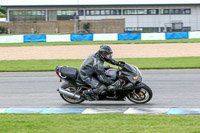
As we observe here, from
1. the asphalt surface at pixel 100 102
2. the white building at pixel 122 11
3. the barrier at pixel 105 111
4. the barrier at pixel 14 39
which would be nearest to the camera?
the barrier at pixel 105 111

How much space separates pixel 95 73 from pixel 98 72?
0.29 m

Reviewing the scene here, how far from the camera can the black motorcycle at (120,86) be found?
9.11m

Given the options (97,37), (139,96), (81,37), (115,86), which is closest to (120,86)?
(115,86)

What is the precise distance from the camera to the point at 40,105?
9.64 m

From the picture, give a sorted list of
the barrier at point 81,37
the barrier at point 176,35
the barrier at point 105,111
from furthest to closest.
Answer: the barrier at point 81,37 < the barrier at point 176,35 < the barrier at point 105,111

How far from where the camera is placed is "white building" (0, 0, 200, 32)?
59.3 m

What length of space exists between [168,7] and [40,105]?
53847 millimetres

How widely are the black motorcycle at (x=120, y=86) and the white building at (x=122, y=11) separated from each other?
4938 cm

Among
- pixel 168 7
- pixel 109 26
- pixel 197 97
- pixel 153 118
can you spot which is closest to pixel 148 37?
pixel 109 26

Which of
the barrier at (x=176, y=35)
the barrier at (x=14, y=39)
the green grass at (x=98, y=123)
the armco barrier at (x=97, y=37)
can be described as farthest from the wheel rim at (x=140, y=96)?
the barrier at (x=176, y=35)

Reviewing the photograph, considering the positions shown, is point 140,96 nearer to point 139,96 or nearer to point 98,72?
point 139,96

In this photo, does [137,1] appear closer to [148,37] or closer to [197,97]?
[148,37]

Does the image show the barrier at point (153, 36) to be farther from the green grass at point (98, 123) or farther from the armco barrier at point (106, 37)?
the green grass at point (98, 123)

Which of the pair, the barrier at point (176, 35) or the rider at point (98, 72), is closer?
the rider at point (98, 72)
